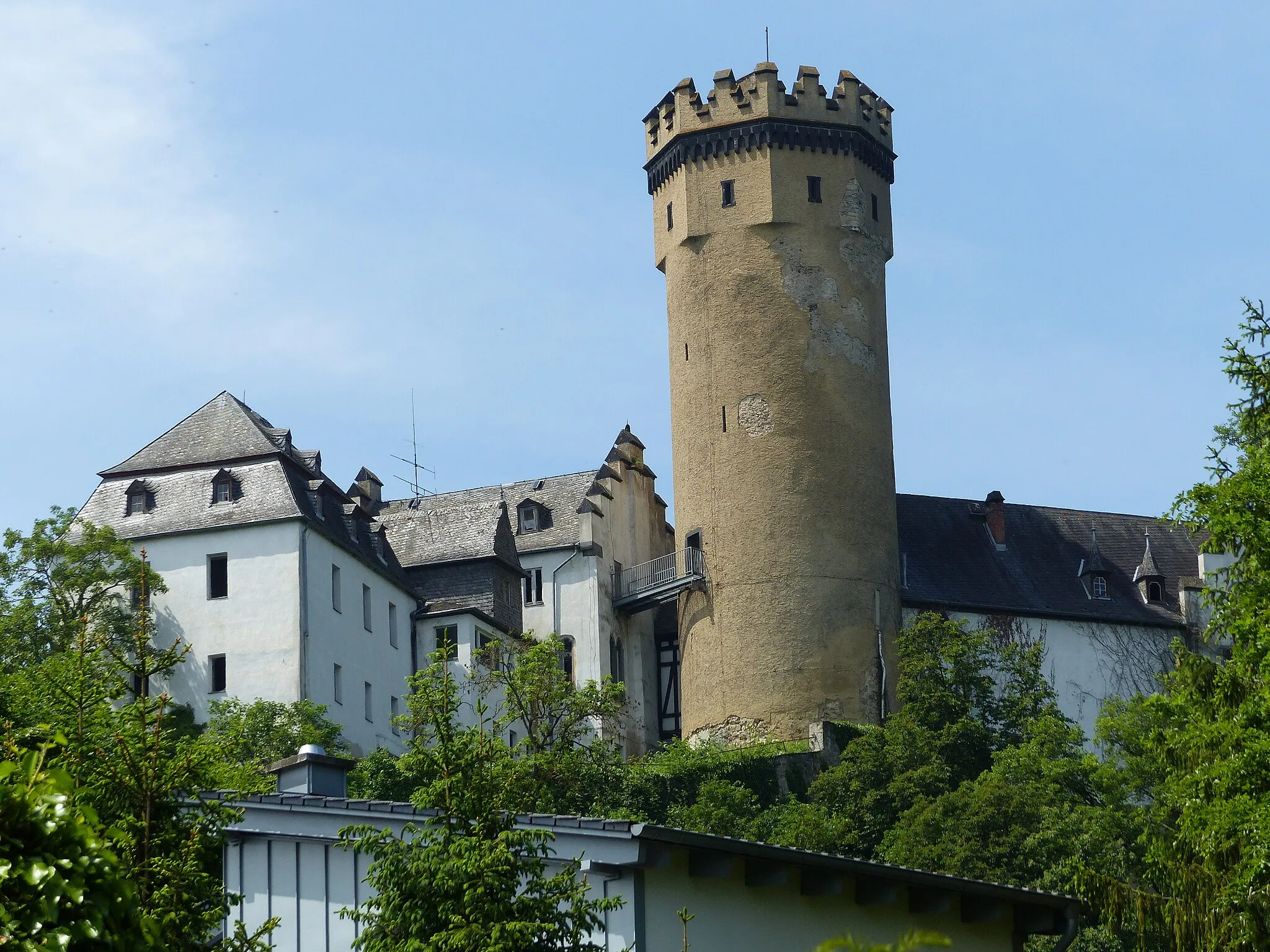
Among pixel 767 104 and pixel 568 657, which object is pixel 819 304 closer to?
pixel 767 104

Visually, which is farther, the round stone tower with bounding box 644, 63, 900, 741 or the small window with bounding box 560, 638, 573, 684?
the small window with bounding box 560, 638, 573, 684

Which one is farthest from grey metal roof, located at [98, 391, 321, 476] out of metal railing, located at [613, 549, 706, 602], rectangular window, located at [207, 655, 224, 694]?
metal railing, located at [613, 549, 706, 602]

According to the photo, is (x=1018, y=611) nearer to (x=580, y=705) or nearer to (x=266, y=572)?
(x=580, y=705)

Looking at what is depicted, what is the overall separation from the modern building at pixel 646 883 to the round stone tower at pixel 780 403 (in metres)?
36.1

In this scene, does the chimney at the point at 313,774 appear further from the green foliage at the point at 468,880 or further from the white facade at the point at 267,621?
the white facade at the point at 267,621

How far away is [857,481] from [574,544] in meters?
9.09

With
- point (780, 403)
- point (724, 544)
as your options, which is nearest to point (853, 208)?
point (780, 403)

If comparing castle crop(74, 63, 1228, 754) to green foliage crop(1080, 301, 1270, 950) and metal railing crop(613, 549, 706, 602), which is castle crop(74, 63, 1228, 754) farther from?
green foliage crop(1080, 301, 1270, 950)

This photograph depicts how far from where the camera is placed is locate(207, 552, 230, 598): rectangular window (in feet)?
169

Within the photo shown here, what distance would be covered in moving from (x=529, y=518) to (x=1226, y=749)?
4250 cm

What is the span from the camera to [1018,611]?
59.3m

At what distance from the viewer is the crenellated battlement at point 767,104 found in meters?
59.0

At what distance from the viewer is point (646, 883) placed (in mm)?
16406

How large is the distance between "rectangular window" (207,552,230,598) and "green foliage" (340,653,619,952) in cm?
3678
